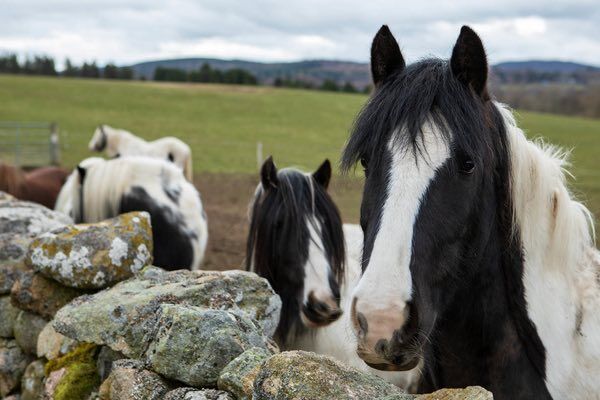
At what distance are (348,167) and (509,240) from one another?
0.76m

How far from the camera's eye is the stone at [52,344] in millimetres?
2910

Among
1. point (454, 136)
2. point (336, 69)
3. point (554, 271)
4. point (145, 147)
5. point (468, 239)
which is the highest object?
point (336, 69)

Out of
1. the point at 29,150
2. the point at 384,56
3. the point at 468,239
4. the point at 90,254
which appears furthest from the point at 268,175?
the point at 29,150

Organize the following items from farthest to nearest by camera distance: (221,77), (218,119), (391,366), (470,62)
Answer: (221,77) → (218,119) → (470,62) → (391,366)

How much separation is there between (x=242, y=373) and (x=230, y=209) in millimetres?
13231

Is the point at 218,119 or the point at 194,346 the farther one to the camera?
the point at 218,119

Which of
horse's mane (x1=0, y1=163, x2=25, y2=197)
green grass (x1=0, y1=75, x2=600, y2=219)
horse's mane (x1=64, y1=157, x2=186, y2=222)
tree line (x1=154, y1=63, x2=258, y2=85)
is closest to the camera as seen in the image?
horse's mane (x1=64, y1=157, x2=186, y2=222)

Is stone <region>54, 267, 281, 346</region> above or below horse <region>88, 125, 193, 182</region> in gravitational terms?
above

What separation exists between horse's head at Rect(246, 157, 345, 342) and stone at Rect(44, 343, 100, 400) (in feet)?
5.30

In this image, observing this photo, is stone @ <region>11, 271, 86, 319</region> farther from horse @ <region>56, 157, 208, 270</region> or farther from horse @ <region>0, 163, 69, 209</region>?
horse @ <region>0, 163, 69, 209</region>

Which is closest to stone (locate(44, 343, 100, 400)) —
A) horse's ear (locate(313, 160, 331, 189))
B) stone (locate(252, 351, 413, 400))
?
stone (locate(252, 351, 413, 400))

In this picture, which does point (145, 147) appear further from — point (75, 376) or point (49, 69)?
point (49, 69)

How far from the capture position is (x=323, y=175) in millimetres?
4684

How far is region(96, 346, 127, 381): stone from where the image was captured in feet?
8.61
